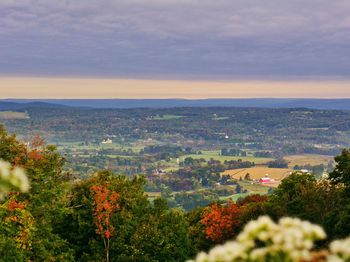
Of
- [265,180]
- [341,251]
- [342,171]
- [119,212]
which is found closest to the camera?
[341,251]

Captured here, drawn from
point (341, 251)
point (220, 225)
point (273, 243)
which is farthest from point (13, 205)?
point (341, 251)

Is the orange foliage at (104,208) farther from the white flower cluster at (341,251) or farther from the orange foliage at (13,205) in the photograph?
the white flower cluster at (341,251)

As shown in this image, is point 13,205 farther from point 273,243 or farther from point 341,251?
point 341,251

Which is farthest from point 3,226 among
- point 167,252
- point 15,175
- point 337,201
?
point 15,175

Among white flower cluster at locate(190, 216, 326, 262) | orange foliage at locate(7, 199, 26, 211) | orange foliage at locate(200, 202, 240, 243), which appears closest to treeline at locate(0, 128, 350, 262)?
orange foliage at locate(200, 202, 240, 243)

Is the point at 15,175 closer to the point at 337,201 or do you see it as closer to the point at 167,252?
the point at 167,252

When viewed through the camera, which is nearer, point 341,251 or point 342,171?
point 341,251

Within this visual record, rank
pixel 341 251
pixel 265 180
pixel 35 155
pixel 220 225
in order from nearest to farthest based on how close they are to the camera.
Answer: pixel 341 251
pixel 35 155
pixel 220 225
pixel 265 180
